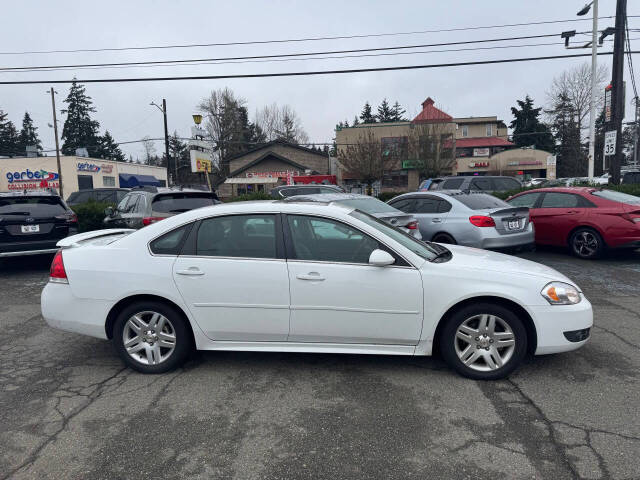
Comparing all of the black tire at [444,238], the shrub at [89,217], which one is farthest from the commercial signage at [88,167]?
the black tire at [444,238]

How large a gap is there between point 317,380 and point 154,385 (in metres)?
1.36

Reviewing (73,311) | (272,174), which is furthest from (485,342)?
(272,174)

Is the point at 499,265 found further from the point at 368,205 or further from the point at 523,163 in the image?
the point at 523,163

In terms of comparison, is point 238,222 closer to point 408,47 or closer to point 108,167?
point 408,47

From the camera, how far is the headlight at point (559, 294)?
3.48m

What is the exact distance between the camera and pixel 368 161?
35.7m

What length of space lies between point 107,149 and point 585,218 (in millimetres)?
81166

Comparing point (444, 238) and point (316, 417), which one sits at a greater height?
point (444, 238)

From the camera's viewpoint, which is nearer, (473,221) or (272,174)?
(473,221)

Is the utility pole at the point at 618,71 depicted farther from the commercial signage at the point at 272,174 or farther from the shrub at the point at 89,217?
the commercial signage at the point at 272,174

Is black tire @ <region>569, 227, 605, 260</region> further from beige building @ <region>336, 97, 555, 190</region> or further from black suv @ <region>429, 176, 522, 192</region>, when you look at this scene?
beige building @ <region>336, 97, 555, 190</region>

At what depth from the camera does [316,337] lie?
363 centimetres

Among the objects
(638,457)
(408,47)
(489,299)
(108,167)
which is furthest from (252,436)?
(108,167)

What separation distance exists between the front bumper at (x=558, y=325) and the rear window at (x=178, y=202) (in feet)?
18.7
